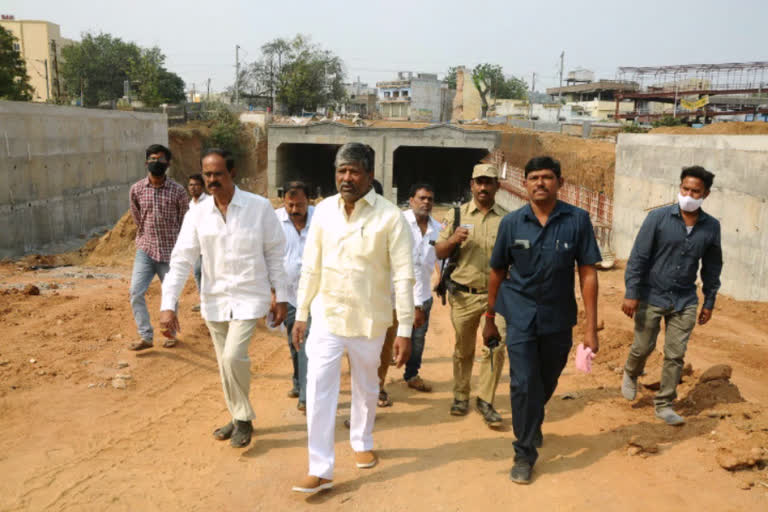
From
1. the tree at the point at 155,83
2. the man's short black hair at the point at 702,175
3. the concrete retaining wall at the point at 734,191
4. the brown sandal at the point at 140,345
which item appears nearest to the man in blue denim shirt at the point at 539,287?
the man's short black hair at the point at 702,175

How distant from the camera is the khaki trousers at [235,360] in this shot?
4.06 meters

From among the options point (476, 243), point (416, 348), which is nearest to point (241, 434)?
point (416, 348)

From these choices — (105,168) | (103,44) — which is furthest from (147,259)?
(103,44)

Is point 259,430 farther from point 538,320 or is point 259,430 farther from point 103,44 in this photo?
point 103,44

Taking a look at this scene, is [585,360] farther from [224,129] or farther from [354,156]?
[224,129]

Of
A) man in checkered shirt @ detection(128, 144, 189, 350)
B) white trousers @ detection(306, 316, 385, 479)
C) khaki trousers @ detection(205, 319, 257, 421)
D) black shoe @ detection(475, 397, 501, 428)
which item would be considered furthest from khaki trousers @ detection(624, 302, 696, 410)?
man in checkered shirt @ detection(128, 144, 189, 350)

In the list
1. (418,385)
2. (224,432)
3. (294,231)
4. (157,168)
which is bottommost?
(418,385)

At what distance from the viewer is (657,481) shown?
372 centimetres

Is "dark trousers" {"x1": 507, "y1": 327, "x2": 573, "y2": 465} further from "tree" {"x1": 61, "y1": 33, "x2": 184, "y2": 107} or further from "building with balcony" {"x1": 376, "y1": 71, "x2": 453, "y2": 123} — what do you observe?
"building with balcony" {"x1": 376, "y1": 71, "x2": 453, "y2": 123}

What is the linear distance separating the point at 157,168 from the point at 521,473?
14.8 feet

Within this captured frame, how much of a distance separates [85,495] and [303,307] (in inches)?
67.9

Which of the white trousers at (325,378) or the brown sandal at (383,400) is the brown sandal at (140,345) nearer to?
the brown sandal at (383,400)

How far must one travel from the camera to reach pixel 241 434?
4293 millimetres

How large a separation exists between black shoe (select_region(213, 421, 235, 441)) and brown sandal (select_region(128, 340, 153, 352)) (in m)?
2.34
